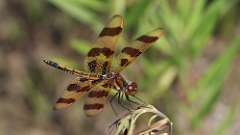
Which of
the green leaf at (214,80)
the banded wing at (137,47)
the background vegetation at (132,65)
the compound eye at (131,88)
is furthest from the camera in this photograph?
the background vegetation at (132,65)

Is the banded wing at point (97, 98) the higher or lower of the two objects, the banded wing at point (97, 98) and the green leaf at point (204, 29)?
the lower

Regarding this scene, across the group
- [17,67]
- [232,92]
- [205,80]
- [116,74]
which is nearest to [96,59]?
[116,74]

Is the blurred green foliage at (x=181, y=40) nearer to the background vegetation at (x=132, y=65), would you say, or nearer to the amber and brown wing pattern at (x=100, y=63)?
the background vegetation at (x=132, y=65)

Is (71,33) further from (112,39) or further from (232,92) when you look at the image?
(112,39)

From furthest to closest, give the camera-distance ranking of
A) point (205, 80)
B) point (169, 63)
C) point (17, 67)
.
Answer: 1. point (17, 67)
2. point (169, 63)
3. point (205, 80)

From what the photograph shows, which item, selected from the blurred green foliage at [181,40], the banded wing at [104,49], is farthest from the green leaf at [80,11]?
the banded wing at [104,49]

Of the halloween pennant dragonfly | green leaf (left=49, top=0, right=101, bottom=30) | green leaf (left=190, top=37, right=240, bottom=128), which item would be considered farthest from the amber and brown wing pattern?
green leaf (left=49, top=0, right=101, bottom=30)

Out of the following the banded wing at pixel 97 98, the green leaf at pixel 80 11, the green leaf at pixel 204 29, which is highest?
the green leaf at pixel 80 11

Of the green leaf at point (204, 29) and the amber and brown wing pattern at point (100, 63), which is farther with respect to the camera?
the green leaf at point (204, 29)

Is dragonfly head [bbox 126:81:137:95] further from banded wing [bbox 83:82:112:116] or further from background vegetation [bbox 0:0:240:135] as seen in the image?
background vegetation [bbox 0:0:240:135]
